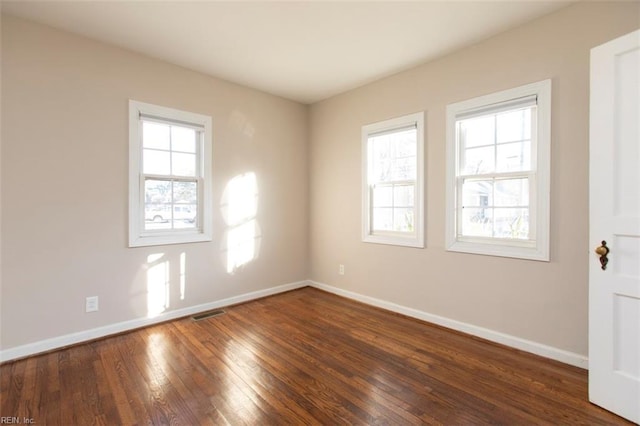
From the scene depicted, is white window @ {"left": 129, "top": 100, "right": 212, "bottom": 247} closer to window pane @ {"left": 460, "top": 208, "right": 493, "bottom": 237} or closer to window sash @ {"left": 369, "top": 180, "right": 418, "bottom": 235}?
window sash @ {"left": 369, "top": 180, "right": 418, "bottom": 235}

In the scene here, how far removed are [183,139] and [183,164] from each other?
0.29 meters

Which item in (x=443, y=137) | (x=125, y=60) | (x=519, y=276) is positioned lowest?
(x=519, y=276)

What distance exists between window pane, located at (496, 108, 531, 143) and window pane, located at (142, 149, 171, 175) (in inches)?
135

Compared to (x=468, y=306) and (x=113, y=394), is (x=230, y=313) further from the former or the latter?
(x=468, y=306)

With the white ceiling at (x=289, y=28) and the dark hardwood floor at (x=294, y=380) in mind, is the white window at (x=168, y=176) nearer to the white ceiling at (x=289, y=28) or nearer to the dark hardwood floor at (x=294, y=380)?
the white ceiling at (x=289, y=28)

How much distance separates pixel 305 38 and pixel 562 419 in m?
3.41

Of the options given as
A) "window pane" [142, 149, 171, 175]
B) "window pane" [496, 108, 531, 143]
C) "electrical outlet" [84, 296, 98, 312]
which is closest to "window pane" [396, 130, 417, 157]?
"window pane" [496, 108, 531, 143]

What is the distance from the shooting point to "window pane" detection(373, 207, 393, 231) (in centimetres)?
368

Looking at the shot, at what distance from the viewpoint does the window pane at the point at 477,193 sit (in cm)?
282

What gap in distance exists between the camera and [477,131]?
114 inches

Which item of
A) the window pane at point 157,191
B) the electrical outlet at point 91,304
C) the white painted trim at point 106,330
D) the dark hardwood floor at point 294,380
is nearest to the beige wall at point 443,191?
the dark hardwood floor at point 294,380

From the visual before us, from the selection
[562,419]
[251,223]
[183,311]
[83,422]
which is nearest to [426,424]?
[562,419]

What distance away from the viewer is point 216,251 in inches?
142

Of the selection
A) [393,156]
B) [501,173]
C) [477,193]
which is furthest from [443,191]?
[393,156]
